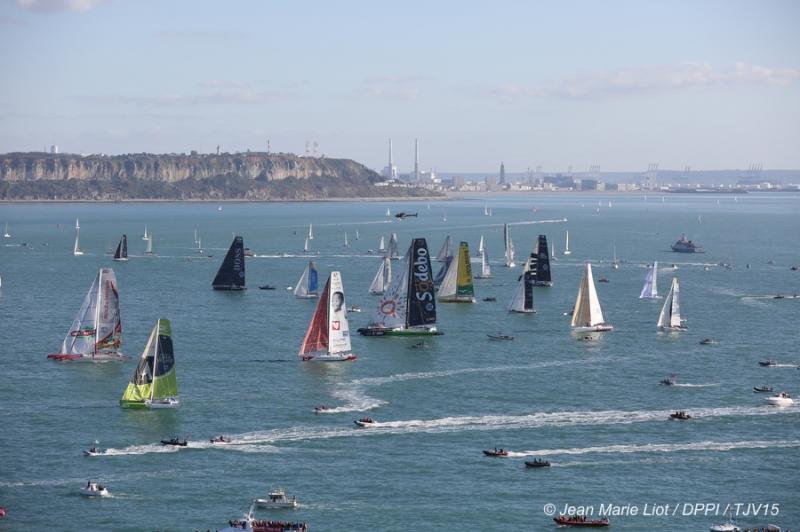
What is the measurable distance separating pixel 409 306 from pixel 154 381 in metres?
29.0

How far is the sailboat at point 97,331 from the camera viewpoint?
249 ft

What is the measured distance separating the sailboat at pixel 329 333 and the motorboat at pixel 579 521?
3213 centimetres

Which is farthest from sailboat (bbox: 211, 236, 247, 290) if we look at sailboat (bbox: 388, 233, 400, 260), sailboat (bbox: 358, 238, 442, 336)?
sailboat (bbox: 388, 233, 400, 260)

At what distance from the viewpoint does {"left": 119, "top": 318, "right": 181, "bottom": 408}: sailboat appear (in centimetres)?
6219

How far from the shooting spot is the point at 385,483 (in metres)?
50.2

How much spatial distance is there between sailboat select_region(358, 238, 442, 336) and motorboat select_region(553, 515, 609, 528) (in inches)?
1672

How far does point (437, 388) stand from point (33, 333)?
34.3 m

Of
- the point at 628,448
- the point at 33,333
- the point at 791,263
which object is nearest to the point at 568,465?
the point at 628,448

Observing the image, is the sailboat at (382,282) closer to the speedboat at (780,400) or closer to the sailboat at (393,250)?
the sailboat at (393,250)

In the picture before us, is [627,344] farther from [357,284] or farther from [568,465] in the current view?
[357,284]

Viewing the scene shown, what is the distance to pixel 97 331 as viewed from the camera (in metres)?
76.2

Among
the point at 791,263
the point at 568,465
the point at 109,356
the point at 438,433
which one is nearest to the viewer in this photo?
the point at 568,465

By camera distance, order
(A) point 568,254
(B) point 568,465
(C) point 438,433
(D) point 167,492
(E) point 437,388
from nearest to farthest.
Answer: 1. (D) point 167,492
2. (B) point 568,465
3. (C) point 438,433
4. (E) point 437,388
5. (A) point 568,254

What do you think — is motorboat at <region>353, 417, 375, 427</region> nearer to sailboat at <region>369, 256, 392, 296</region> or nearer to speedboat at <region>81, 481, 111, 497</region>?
speedboat at <region>81, 481, 111, 497</region>
